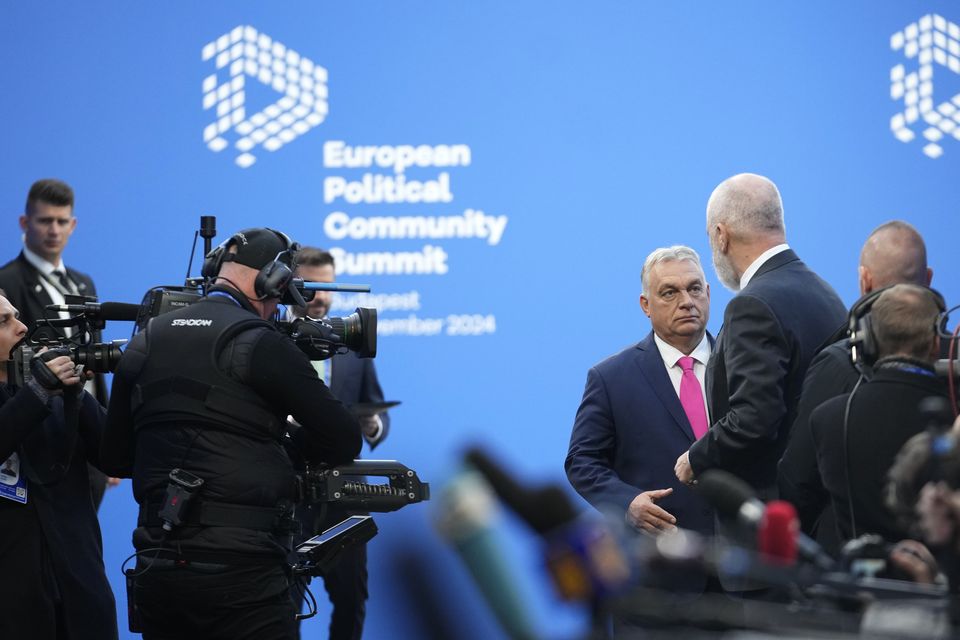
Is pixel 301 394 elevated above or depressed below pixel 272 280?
below

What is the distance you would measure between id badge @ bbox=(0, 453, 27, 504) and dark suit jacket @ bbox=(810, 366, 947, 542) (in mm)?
2335

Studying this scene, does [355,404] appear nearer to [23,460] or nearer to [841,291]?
[23,460]

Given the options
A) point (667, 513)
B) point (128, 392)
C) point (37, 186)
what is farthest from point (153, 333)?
point (37, 186)

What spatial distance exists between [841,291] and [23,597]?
3.82m

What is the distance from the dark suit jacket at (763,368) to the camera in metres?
3.50

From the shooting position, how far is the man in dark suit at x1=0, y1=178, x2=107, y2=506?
5293 mm

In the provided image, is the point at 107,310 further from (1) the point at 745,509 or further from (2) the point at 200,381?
(1) the point at 745,509

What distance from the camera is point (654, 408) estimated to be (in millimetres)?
3887

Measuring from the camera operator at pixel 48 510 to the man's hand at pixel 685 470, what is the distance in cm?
176

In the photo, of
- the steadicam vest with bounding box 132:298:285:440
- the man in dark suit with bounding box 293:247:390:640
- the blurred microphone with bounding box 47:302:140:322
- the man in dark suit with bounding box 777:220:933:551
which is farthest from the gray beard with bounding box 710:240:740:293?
the man in dark suit with bounding box 293:247:390:640

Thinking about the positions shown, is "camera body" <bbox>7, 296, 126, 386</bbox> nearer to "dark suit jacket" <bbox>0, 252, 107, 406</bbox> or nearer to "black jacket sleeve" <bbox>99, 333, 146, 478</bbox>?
"black jacket sleeve" <bbox>99, 333, 146, 478</bbox>

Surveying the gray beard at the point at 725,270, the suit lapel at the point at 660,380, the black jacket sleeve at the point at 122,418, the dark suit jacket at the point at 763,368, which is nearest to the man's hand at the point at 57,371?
the black jacket sleeve at the point at 122,418

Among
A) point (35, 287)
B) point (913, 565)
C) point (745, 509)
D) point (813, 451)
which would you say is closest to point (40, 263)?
point (35, 287)

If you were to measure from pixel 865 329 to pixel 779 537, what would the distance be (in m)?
1.51
